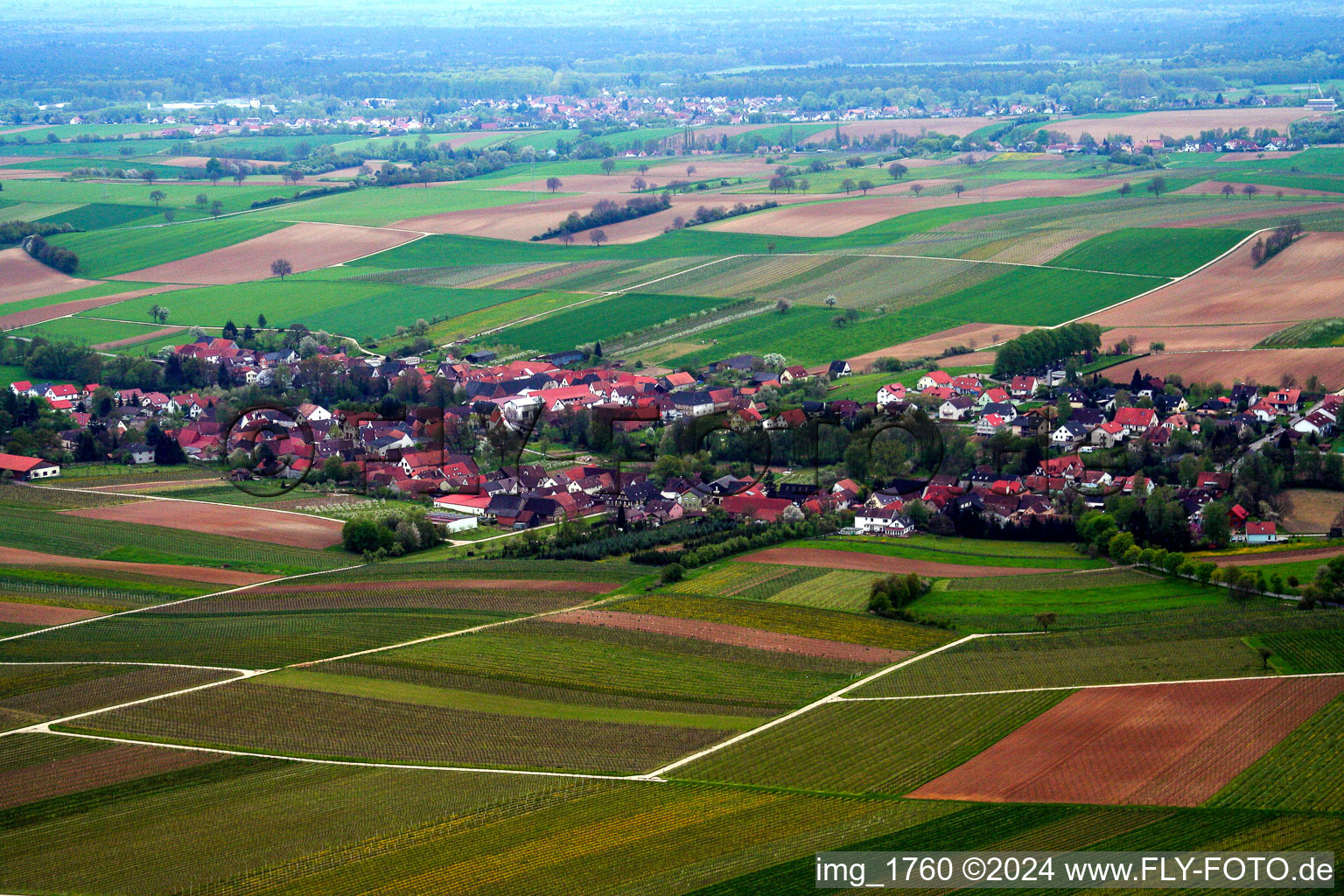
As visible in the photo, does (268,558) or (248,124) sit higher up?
(248,124)

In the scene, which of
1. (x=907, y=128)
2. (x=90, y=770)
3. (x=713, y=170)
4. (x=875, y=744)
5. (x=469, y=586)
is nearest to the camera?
(x=90, y=770)

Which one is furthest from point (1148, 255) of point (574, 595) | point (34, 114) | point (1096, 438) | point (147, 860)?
point (34, 114)

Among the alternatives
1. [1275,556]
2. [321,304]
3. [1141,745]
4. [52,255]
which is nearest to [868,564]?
[1275,556]

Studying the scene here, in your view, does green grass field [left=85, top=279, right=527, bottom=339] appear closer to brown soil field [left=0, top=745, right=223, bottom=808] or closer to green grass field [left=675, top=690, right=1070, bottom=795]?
brown soil field [left=0, top=745, right=223, bottom=808]

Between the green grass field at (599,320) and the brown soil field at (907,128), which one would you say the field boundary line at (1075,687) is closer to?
the green grass field at (599,320)

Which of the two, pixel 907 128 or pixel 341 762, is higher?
pixel 907 128

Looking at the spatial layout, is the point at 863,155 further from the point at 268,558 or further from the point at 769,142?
the point at 268,558

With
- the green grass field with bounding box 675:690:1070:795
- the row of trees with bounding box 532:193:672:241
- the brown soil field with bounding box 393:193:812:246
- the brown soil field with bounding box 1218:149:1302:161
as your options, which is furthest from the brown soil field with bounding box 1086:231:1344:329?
the green grass field with bounding box 675:690:1070:795

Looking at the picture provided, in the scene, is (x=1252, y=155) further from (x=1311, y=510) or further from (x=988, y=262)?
(x=1311, y=510)
